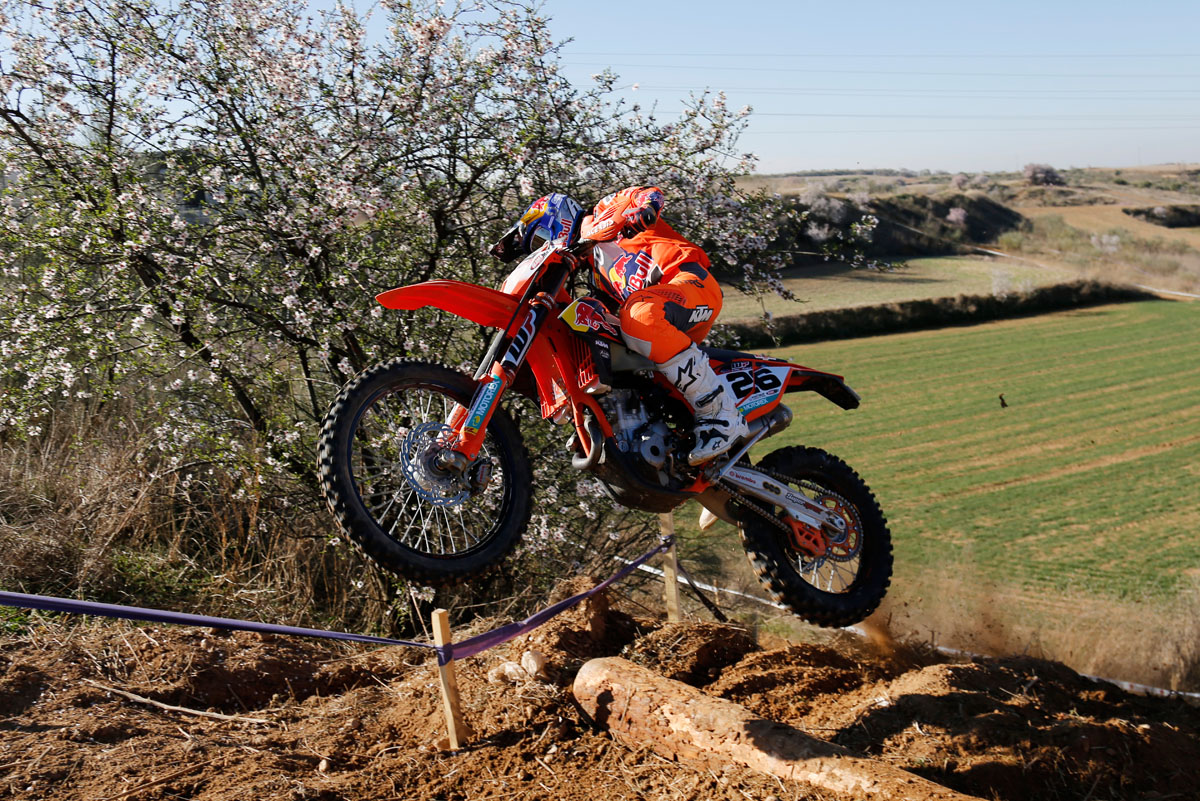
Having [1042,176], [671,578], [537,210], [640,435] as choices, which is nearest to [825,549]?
[671,578]

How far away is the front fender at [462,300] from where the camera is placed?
4.03 m

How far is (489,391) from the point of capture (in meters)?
3.98

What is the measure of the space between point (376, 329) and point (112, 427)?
3.04 meters

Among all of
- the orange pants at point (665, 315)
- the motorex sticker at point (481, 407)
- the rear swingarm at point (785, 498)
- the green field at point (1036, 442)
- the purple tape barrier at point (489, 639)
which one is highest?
the orange pants at point (665, 315)

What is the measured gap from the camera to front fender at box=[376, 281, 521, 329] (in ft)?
13.2

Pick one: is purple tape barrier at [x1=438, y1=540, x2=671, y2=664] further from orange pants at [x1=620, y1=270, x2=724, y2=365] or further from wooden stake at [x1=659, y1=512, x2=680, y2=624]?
orange pants at [x1=620, y1=270, x2=724, y2=365]

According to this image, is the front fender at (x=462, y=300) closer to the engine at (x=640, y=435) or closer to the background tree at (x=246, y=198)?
the engine at (x=640, y=435)

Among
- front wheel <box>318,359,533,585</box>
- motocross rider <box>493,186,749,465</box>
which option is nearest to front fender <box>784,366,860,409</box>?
motocross rider <box>493,186,749,465</box>

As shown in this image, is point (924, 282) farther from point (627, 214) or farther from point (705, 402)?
point (627, 214)

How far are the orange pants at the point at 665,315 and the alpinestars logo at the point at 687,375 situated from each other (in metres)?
0.09

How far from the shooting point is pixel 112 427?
350 inches

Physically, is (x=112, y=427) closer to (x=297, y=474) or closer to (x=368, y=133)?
(x=297, y=474)

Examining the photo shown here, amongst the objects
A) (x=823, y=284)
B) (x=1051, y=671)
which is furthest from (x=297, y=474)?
(x=823, y=284)

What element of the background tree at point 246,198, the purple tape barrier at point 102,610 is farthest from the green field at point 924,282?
the purple tape barrier at point 102,610
